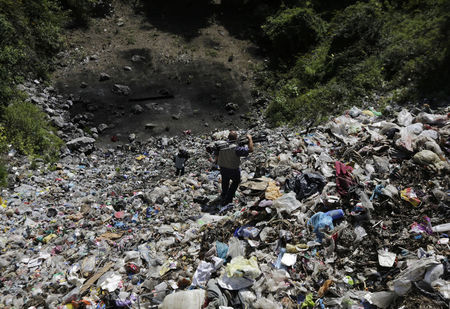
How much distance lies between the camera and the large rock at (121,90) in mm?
10070

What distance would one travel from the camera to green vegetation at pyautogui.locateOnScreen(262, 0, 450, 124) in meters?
7.79

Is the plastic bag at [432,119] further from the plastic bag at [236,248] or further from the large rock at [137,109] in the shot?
the large rock at [137,109]

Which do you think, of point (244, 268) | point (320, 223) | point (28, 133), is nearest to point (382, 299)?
point (320, 223)

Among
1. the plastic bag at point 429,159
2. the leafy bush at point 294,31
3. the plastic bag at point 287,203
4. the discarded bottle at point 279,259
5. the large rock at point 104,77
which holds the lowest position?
the discarded bottle at point 279,259

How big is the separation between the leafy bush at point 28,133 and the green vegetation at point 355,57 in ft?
19.4

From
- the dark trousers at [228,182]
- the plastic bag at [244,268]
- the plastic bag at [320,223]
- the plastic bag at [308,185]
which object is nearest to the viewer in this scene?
the plastic bag at [244,268]

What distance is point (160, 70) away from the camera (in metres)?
11.1

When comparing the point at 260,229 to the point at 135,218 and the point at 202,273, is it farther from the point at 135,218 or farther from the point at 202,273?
the point at 135,218

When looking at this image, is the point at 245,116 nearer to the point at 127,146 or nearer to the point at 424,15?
the point at 127,146

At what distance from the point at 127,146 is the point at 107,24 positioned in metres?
6.38

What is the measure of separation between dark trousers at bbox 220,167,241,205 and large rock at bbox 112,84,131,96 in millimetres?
5837

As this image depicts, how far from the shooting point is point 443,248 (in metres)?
3.59

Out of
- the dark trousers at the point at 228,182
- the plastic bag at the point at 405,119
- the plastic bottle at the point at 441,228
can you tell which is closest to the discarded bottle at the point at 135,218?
the dark trousers at the point at 228,182

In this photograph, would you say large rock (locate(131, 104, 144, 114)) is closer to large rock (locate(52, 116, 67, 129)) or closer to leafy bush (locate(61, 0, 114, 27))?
large rock (locate(52, 116, 67, 129))
